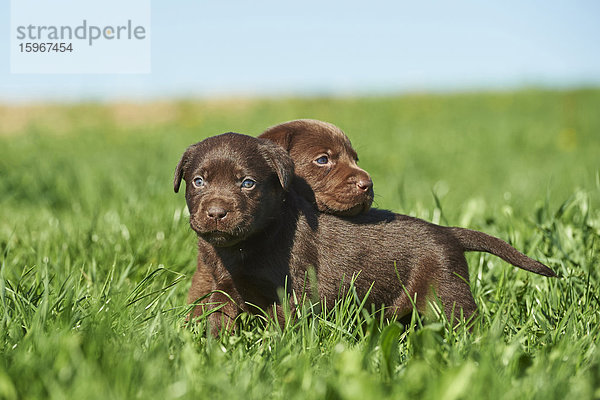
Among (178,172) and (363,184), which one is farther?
(363,184)

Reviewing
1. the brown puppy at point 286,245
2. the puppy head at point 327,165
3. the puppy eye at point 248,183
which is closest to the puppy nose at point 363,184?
the puppy head at point 327,165

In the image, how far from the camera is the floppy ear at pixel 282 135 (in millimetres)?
3223

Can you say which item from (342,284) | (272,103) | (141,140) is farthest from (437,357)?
(272,103)

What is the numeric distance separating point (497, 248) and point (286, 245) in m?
1.09

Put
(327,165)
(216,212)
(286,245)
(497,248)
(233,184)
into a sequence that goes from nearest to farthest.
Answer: (216,212) → (233,184) → (286,245) → (497,248) → (327,165)

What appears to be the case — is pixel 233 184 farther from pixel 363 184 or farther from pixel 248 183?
pixel 363 184

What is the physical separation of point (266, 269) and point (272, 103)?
54.7ft

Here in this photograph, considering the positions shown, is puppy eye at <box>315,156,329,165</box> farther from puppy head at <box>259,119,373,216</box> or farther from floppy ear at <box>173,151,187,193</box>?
floppy ear at <box>173,151,187,193</box>

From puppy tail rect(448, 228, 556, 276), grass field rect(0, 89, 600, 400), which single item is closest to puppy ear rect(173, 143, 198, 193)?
grass field rect(0, 89, 600, 400)

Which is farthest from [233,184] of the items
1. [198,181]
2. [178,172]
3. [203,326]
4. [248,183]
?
[203,326]

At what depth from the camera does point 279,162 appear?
2.69 m

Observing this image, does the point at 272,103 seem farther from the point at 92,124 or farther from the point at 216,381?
the point at 216,381

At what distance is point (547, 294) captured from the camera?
3033 mm

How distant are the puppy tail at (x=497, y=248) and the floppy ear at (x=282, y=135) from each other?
1020mm
